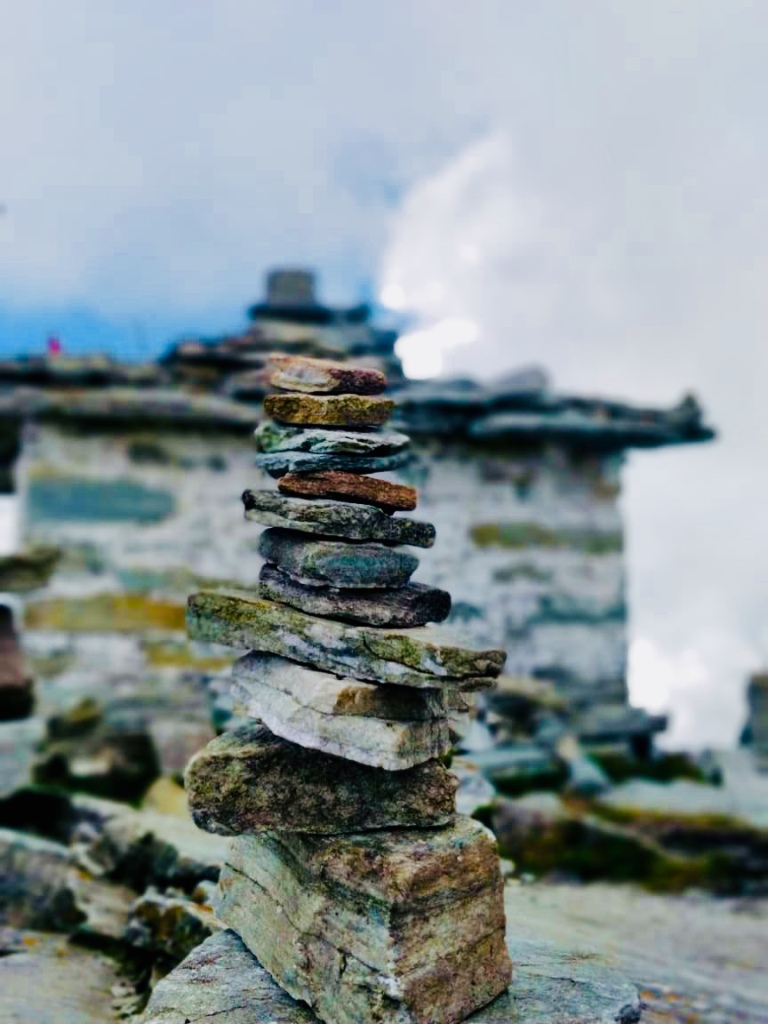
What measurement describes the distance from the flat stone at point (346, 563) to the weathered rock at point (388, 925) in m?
0.73

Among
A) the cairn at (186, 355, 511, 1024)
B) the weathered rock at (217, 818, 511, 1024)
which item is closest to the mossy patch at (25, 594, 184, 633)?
the cairn at (186, 355, 511, 1024)

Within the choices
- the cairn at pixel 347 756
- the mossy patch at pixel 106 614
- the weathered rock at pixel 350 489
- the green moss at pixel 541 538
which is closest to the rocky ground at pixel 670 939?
the cairn at pixel 347 756

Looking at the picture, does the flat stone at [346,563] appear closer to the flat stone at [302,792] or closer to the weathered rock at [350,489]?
the weathered rock at [350,489]

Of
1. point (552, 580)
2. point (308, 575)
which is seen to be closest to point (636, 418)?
point (552, 580)

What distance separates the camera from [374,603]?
2924 mm

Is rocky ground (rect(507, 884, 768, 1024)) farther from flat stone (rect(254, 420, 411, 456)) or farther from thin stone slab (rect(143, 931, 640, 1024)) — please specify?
flat stone (rect(254, 420, 411, 456))

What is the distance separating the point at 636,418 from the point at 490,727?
417 cm

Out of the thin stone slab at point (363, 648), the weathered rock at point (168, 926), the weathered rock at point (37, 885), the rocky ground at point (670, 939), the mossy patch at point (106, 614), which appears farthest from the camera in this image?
the mossy patch at point (106, 614)

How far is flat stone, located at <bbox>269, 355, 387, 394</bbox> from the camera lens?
317 cm

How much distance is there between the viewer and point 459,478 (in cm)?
890

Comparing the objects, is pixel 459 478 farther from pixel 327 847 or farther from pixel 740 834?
pixel 327 847

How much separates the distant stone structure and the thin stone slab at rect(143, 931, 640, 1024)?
4.00m

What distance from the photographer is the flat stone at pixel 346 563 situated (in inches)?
114

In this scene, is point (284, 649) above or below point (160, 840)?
above
